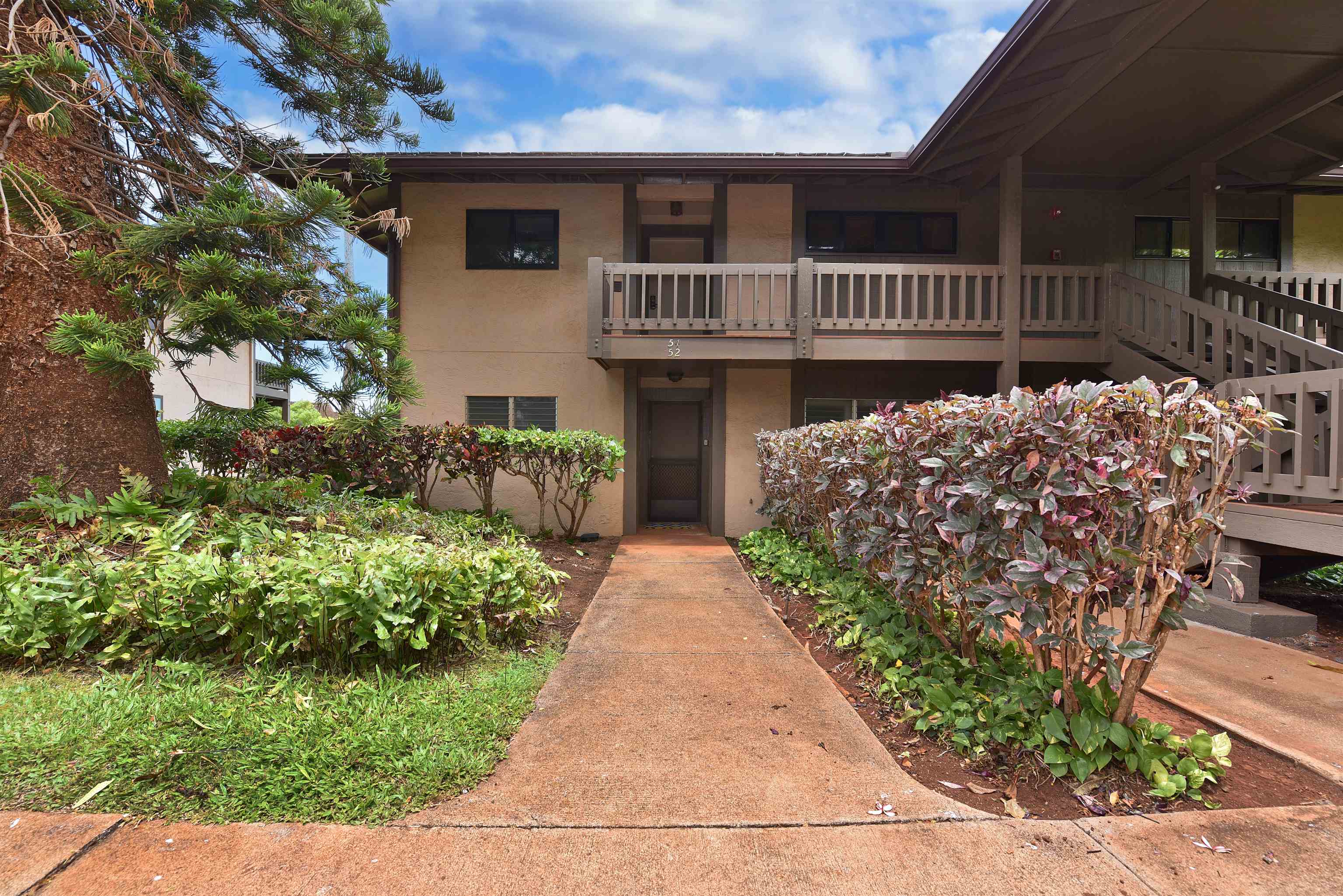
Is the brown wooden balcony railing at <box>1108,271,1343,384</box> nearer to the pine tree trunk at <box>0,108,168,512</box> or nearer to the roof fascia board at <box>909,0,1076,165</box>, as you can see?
the roof fascia board at <box>909,0,1076,165</box>

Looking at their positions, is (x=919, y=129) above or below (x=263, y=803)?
above

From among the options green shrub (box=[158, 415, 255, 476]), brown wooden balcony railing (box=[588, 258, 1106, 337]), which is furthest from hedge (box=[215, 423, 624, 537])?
brown wooden balcony railing (box=[588, 258, 1106, 337])

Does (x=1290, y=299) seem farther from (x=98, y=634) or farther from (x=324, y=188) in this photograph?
(x=98, y=634)

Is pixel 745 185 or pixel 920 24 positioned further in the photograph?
pixel 920 24

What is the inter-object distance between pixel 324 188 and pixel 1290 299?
1015 cm

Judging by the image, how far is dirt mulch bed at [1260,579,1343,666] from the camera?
4.30 meters

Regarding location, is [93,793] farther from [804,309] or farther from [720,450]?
[720,450]

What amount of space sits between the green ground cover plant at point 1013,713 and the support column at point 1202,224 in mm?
6931

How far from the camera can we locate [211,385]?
60.0 ft

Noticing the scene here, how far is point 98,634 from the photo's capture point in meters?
3.40

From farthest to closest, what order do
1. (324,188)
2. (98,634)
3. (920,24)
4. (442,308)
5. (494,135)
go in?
1. (494,135)
2. (920,24)
3. (442,308)
4. (324,188)
5. (98,634)

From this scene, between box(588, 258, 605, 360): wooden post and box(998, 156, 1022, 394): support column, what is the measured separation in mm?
4970

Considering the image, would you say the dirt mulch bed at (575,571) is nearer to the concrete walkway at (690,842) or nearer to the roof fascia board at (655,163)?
the concrete walkway at (690,842)

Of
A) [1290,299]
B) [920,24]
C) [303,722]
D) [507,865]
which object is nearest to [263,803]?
[303,722]
